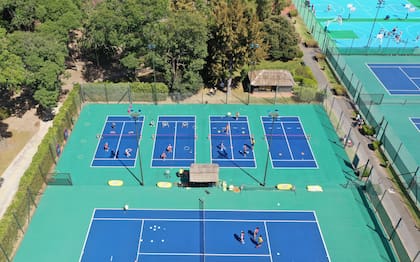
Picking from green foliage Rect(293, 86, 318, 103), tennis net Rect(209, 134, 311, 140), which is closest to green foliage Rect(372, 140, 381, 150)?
tennis net Rect(209, 134, 311, 140)

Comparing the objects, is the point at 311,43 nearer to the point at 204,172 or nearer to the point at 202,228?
the point at 204,172

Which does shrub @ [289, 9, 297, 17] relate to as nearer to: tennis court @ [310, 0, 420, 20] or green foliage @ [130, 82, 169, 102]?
tennis court @ [310, 0, 420, 20]

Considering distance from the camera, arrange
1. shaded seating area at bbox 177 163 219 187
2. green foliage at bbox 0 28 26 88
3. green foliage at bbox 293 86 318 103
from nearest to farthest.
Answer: shaded seating area at bbox 177 163 219 187 → green foliage at bbox 0 28 26 88 → green foliage at bbox 293 86 318 103

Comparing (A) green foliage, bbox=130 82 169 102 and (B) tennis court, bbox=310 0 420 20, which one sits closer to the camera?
(A) green foliage, bbox=130 82 169 102

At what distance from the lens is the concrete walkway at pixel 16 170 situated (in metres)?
28.6

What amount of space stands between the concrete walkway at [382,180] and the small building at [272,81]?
4746 mm

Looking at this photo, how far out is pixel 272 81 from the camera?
42094 mm

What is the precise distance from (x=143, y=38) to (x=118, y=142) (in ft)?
39.6

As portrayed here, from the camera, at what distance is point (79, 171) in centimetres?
3164

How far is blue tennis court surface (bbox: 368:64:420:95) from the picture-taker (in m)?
44.8

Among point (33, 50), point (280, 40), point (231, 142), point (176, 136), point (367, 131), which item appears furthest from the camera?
point (280, 40)

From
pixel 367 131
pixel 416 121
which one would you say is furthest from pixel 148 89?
pixel 416 121

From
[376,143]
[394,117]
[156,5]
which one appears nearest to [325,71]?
[394,117]

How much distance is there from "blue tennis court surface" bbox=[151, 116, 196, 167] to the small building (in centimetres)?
918
